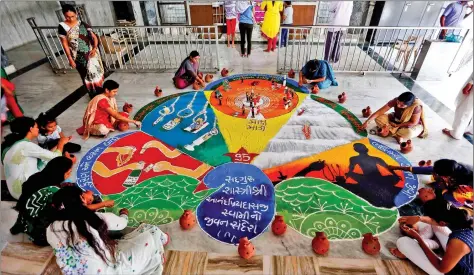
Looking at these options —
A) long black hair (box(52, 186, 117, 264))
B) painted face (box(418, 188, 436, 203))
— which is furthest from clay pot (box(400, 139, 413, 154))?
long black hair (box(52, 186, 117, 264))

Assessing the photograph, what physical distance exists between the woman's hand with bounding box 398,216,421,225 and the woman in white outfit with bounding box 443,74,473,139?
2.34 m

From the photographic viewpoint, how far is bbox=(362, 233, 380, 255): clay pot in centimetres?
270

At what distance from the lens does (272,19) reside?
764 centimetres

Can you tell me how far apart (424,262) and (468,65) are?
21.9ft

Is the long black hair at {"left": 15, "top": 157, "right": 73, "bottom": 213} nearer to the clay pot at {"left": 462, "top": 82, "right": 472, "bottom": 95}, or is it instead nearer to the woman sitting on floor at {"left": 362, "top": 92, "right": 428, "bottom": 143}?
the woman sitting on floor at {"left": 362, "top": 92, "right": 428, "bottom": 143}

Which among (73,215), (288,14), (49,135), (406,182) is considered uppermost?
(288,14)

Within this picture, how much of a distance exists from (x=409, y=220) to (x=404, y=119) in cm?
200

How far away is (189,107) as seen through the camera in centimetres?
534

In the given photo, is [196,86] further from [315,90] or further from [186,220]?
[186,220]

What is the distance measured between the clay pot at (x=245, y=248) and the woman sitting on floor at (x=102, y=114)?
293 centimetres

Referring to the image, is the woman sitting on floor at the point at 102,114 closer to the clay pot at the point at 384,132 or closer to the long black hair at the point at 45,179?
the long black hair at the point at 45,179

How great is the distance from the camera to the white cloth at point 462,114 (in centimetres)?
411

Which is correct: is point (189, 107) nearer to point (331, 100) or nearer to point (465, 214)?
point (331, 100)

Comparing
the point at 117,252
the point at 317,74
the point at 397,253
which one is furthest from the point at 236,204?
the point at 317,74
